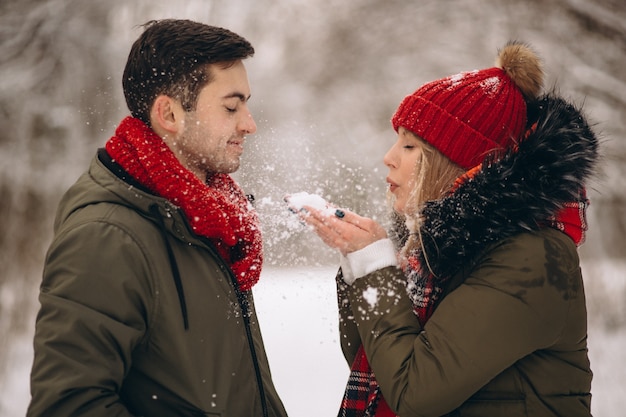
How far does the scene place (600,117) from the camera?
5.69 m

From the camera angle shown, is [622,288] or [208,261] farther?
[622,288]

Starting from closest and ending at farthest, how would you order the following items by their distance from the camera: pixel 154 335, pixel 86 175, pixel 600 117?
pixel 154 335 → pixel 86 175 → pixel 600 117

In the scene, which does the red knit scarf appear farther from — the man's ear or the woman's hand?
the woman's hand

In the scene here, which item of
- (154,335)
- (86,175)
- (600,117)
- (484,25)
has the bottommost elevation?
(154,335)

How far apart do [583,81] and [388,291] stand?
498 centimetres

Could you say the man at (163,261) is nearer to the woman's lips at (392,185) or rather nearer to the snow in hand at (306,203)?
the snow in hand at (306,203)

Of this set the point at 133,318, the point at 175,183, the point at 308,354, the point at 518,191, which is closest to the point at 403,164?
the point at 518,191

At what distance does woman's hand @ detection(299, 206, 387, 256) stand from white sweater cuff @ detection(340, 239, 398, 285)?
0.02 m

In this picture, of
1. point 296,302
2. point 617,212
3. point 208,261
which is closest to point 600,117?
point 617,212

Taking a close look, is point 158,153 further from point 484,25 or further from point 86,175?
point 484,25

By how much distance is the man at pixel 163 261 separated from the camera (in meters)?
1.30

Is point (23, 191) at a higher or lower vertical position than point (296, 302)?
higher

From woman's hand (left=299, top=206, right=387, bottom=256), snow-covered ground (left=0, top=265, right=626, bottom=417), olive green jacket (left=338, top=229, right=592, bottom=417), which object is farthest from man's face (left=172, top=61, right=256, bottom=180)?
snow-covered ground (left=0, top=265, right=626, bottom=417)

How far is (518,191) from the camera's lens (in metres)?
1.47
